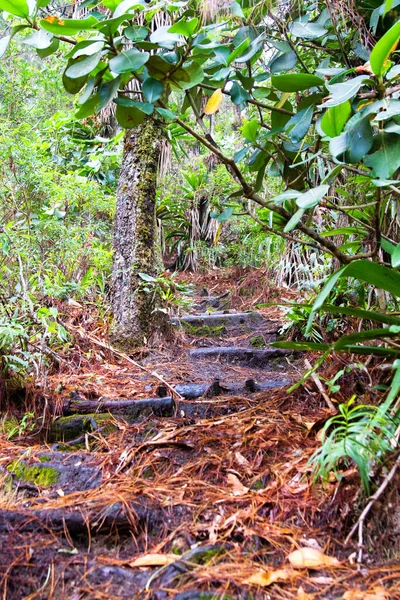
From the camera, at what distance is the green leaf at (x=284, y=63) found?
1.64 m

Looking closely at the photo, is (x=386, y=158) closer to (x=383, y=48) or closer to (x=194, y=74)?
(x=383, y=48)

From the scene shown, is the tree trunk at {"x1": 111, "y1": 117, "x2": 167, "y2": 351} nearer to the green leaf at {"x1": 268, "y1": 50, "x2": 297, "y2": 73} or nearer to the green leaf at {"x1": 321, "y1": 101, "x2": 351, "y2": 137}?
the green leaf at {"x1": 268, "y1": 50, "x2": 297, "y2": 73}

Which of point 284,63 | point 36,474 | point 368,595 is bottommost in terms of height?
point 36,474

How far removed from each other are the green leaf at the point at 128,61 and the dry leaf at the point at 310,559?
135 centimetres

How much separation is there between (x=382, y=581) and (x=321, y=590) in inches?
5.2

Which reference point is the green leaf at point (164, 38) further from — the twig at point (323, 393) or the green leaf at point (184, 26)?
the twig at point (323, 393)

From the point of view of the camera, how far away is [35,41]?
47.4 inches

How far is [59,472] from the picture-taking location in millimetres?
1447

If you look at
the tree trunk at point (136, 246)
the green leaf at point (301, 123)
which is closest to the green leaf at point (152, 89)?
the green leaf at point (301, 123)

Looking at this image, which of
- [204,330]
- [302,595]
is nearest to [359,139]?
[302,595]

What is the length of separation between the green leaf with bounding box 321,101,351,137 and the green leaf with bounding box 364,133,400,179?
0.12 metres

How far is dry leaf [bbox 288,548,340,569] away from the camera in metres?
0.95

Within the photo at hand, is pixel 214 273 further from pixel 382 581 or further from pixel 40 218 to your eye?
pixel 382 581

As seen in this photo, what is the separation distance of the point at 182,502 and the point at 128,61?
1.30 meters
